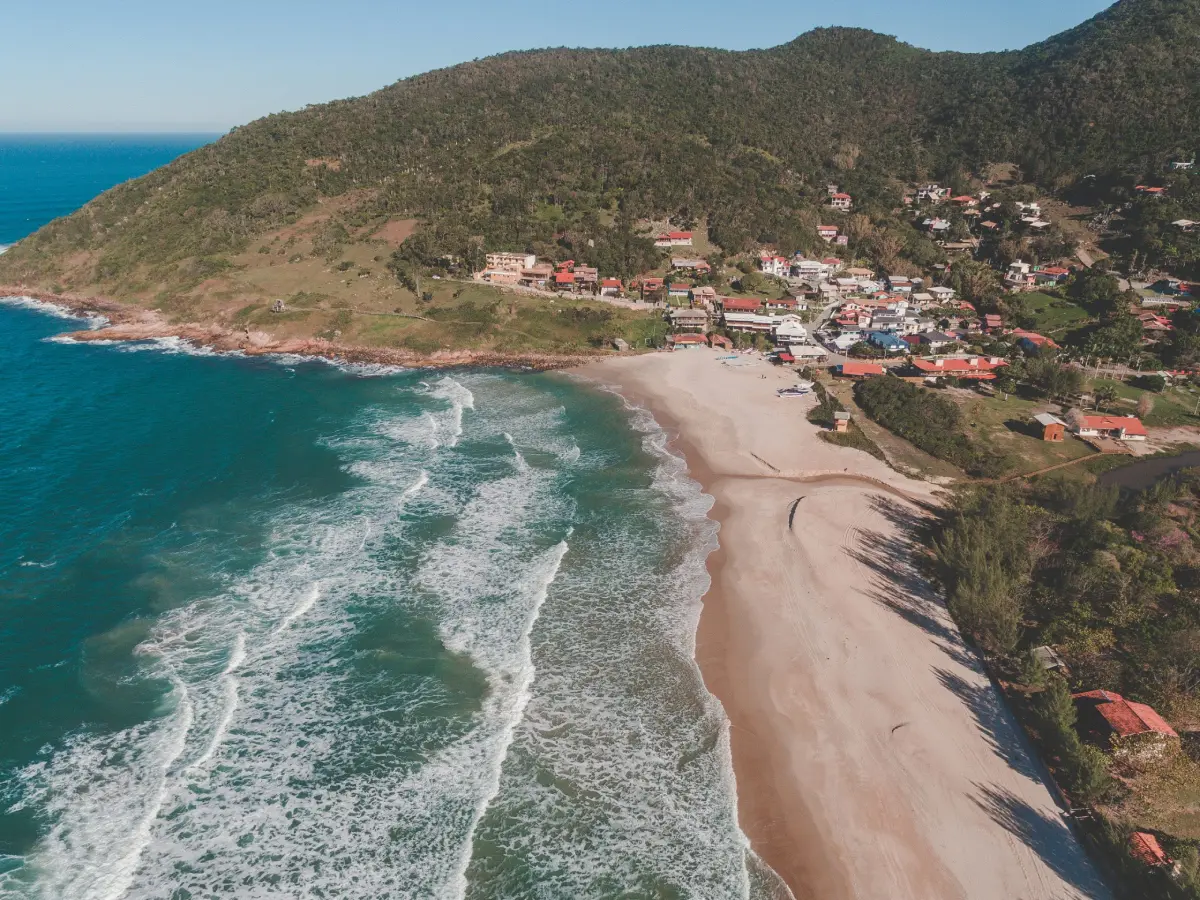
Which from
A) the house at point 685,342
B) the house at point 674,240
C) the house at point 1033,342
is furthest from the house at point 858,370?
the house at point 674,240

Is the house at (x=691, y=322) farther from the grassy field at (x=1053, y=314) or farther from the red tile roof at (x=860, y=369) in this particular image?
the grassy field at (x=1053, y=314)

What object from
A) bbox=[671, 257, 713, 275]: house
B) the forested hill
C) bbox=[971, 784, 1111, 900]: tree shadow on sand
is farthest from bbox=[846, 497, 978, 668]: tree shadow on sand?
the forested hill

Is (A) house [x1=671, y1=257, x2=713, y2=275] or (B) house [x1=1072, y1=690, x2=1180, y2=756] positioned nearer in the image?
(B) house [x1=1072, y1=690, x2=1180, y2=756]

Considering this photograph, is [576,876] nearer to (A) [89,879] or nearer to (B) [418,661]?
(B) [418,661]

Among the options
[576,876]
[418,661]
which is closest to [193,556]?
[418,661]

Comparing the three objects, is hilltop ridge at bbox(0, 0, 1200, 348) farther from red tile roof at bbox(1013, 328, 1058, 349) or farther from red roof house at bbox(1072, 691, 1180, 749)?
red roof house at bbox(1072, 691, 1180, 749)
